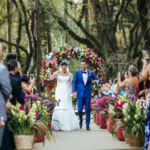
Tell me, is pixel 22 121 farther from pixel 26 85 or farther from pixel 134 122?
pixel 26 85

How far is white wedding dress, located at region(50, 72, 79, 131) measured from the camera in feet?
28.5

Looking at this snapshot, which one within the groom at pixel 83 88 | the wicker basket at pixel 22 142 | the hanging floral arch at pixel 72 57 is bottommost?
the wicker basket at pixel 22 142

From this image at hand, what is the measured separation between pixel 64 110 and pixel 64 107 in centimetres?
15

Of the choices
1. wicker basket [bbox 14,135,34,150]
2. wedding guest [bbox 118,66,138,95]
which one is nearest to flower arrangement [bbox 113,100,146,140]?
wicker basket [bbox 14,135,34,150]

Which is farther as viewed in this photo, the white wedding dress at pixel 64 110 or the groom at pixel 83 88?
the groom at pixel 83 88

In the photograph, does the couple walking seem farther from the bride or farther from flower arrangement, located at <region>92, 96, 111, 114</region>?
flower arrangement, located at <region>92, 96, 111, 114</region>

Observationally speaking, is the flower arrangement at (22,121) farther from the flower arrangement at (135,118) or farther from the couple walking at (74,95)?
the couple walking at (74,95)

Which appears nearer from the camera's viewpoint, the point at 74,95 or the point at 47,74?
the point at 74,95

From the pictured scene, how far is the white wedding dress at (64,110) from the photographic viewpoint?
28.5ft

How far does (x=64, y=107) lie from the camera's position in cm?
906

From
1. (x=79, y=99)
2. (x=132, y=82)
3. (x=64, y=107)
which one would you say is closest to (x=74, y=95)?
(x=79, y=99)

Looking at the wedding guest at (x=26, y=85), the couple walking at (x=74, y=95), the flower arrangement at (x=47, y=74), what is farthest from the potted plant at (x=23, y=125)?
the flower arrangement at (x=47, y=74)

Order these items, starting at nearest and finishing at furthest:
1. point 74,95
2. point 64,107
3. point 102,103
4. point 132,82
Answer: point 132,82 → point 102,103 → point 74,95 → point 64,107

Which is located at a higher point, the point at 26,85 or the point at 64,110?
the point at 26,85
